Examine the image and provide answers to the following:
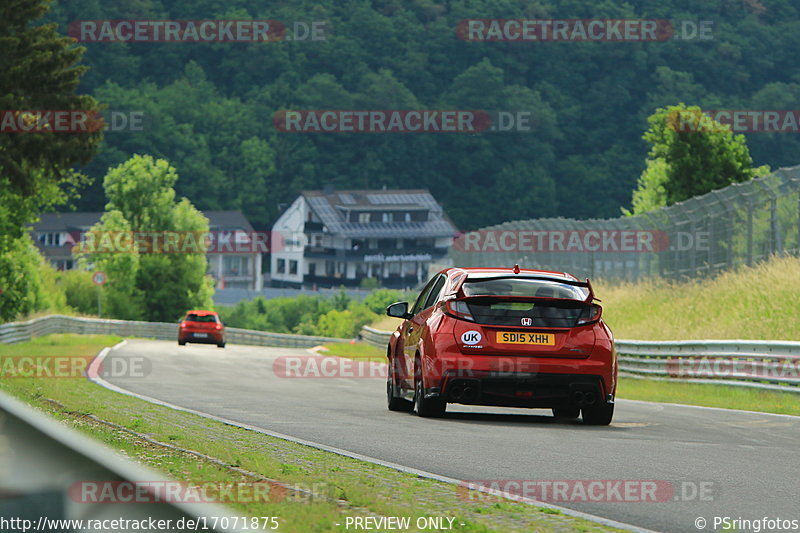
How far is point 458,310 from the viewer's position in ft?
44.1

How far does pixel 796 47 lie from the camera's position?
13288 centimetres

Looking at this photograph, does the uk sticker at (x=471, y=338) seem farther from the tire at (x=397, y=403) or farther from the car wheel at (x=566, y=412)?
the tire at (x=397, y=403)

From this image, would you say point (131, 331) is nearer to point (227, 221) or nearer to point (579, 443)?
point (579, 443)

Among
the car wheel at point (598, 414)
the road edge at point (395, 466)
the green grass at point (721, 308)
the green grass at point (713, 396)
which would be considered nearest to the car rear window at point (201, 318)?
the green grass at point (721, 308)

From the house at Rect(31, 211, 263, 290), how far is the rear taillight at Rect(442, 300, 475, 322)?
129 m

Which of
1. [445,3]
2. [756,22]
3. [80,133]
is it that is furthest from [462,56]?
[80,133]

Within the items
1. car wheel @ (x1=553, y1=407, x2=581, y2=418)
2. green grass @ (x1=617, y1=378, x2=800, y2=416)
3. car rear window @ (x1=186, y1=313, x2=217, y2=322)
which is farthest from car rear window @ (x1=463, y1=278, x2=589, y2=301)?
car rear window @ (x1=186, y1=313, x2=217, y2=322)

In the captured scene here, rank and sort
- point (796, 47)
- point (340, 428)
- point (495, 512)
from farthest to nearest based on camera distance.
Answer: point (796, 47) → point (340, 428) → point (495, 512)

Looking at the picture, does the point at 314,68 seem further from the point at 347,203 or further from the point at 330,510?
the point at 330,510

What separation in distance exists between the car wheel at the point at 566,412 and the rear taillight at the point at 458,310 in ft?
6.31

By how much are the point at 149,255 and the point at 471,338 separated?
89155mm

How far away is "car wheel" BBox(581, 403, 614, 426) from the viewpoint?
13.6 m

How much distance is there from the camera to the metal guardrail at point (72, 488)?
11.4ft

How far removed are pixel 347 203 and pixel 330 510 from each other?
13816 centimetres
